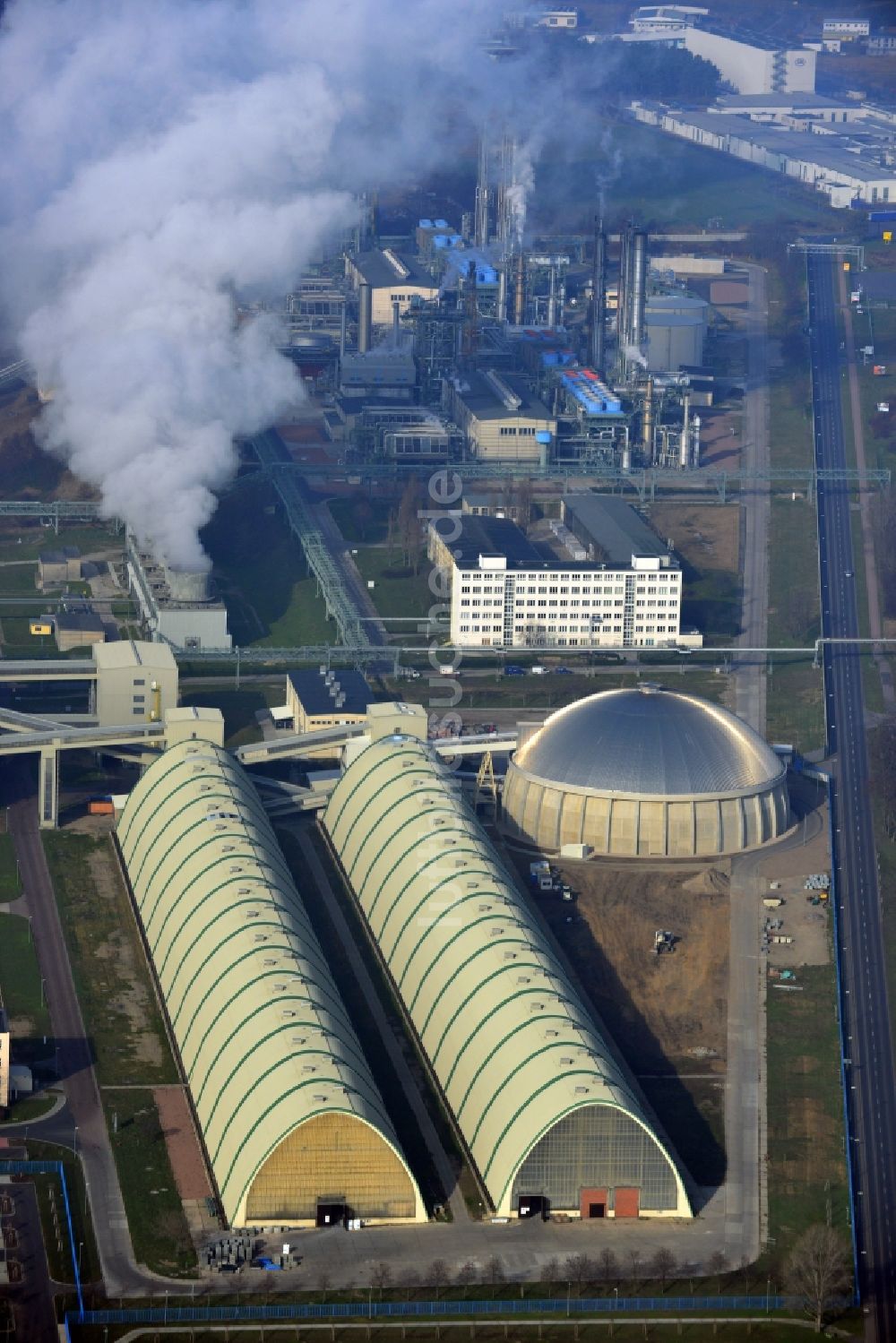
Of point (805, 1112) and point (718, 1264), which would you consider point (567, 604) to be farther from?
point (718, 1264)

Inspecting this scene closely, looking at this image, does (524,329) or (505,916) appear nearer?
(505,916)

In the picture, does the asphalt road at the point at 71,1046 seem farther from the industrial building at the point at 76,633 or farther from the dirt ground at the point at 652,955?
the industrial building at the point at 76,633

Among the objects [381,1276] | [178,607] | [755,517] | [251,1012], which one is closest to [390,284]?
[755,517]

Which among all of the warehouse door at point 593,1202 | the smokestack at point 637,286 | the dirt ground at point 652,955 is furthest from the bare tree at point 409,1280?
the smokestack at point 637,286

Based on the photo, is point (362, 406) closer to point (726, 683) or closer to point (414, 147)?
point (414, 147)

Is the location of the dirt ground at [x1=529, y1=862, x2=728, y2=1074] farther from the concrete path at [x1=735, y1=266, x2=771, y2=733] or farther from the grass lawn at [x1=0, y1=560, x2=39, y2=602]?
the grass lawn at [x1=0, y1=560, x2=39, y2=602]

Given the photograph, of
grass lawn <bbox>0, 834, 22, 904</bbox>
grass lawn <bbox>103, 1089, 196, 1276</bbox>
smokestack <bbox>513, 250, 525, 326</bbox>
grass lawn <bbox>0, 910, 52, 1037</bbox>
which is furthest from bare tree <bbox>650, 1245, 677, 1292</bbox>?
smokestack <bbox>513, 250, 525, 326</bbox>

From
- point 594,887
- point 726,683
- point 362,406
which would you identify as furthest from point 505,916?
point 362,406
